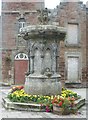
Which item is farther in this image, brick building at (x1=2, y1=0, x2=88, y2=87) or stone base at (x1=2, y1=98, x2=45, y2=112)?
brick building at (x1=2, y1=0, x2=88, y2=87)

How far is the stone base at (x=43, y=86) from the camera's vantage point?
11.7 metres

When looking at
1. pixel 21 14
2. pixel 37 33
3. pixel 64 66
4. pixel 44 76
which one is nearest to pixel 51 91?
pixel 44 76

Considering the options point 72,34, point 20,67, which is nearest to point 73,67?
point 72,34

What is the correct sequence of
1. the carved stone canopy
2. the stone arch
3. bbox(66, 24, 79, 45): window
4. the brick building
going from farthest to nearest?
bbox(66, 24, 79, 45): window
the stone arch
the brick building
the carved stone canopy

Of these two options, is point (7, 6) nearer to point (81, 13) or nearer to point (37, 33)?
point (81, 13)

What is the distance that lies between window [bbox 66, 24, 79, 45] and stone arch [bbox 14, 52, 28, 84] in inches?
151

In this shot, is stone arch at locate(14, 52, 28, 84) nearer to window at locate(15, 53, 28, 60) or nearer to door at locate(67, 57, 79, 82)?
window at locate(15, 53, 28, 60)

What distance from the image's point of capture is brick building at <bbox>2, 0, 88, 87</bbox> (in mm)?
24891

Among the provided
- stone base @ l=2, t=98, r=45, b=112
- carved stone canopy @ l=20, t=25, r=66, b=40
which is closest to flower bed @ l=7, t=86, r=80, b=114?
stone base @ l=2, t=98, r=45, b=112

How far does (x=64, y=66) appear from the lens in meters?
24.9

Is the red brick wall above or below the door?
above

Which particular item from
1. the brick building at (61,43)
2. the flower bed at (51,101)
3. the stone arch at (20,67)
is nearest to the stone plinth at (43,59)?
the flower bed at (51,101)

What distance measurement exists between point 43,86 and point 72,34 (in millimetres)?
14421

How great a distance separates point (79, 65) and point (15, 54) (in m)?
5.22
